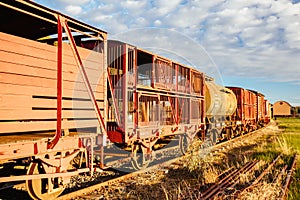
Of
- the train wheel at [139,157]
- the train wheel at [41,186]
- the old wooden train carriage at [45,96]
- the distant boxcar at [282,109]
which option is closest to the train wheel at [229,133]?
the train wheel at [139,157]

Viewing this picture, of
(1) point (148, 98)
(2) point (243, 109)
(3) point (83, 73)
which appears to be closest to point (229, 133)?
(2) point (243, 109)

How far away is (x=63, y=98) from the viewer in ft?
19.9

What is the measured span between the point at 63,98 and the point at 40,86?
691 millimetres

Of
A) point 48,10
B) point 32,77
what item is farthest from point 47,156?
point 48,10

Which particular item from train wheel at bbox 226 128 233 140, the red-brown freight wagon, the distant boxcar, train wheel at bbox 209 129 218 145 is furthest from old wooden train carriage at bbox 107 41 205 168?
the distant boxcar

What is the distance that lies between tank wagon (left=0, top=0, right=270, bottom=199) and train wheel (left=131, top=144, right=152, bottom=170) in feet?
0.11

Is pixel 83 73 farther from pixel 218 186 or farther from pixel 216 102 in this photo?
pixel 216 102

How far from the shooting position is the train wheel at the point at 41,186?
5.56 m

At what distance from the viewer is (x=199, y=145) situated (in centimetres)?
1283

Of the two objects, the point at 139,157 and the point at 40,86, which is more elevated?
the point at 40,86

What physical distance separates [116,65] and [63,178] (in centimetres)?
387

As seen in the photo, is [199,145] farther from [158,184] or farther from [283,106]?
[283,106]

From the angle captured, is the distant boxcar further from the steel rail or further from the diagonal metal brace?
the diagonal metal brace

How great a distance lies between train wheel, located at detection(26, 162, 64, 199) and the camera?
5.56 meters
